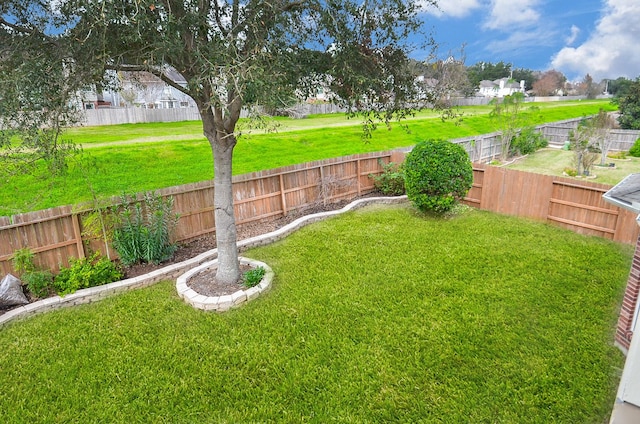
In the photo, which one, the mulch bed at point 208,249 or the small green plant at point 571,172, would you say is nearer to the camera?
the mulch bed at point 208,249

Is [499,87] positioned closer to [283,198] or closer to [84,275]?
[283,198]

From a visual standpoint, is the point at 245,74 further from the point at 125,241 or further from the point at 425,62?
the point at 125,241

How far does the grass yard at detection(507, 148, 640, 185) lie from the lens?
1806cm

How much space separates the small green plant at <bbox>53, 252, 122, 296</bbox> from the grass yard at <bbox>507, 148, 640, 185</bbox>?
764 inches

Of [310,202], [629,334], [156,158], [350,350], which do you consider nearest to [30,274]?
[350,350]

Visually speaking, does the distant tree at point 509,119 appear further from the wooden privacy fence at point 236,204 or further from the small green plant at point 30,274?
the small green plant at point 30,274

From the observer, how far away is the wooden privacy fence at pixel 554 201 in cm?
830

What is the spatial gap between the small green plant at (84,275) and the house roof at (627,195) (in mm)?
7489

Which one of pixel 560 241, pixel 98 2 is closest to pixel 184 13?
pixel 98 2

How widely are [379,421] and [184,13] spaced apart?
5082 mm

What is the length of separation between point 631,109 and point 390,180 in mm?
26209

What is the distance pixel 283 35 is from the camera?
497 centimetres

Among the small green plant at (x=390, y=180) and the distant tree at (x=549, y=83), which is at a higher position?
the distant tree at (x=549, y=83)

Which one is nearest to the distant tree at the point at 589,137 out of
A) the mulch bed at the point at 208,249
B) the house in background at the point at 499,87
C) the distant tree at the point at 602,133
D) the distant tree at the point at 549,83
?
the distant tree at the point at 602,133
